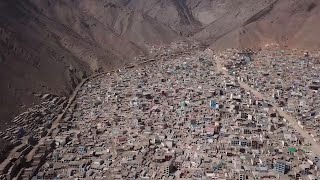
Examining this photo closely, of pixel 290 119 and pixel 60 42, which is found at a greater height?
pixel 60 42

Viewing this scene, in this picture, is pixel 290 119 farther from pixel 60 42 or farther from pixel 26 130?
pixel 60 42

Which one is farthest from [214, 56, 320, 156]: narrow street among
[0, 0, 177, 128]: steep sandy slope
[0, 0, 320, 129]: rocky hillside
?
[0, 0, 320, 129]: rocky hillside

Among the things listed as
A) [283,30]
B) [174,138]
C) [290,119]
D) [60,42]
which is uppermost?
[283,30]

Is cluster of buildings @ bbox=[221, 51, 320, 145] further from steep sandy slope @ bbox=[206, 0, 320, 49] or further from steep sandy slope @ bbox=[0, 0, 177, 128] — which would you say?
steep sandy slope @ bbox=[0, 0, 177, 128]

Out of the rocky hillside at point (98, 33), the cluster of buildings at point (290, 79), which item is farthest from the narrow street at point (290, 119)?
the rocky hillside at point (98, 33)

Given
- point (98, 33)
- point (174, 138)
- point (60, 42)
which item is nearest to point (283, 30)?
point (98, 33)

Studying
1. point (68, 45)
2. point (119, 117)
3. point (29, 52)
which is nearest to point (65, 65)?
point (29, 52)

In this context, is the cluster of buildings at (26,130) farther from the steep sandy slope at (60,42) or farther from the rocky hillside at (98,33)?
the rocky hillside at (98,33)

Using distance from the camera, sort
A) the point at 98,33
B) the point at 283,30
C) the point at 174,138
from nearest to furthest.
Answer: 1. the point at 174,138
2. the point at 283,30
3. the point at 98,33
